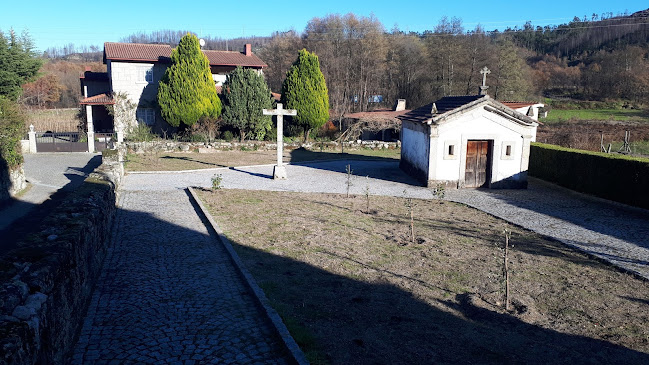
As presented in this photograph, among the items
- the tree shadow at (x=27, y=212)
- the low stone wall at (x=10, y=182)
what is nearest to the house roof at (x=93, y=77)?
the tree shadow at (x=27, y=212)

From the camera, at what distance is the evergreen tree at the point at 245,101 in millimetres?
31406

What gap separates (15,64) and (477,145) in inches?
1095

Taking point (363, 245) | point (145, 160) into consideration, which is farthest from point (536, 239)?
point (145, 160)

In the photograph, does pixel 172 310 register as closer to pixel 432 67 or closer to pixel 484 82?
pixel 484 82

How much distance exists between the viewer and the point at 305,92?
110 ft

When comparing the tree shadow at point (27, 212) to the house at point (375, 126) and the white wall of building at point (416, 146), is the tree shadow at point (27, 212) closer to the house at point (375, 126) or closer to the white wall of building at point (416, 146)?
the white wall of building at point (416, 146)

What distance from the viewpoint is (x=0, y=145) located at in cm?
1720

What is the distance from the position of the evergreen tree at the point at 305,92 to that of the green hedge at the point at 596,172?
17.0m

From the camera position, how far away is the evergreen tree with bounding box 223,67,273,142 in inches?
1236

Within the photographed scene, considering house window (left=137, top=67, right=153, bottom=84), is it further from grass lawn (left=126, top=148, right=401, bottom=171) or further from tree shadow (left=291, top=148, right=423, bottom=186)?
tree shadow (left=291, top=148, right=423, bottom=186)

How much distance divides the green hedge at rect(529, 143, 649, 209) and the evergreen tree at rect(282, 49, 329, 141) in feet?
55.6

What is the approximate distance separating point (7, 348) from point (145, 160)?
2262 centimetres

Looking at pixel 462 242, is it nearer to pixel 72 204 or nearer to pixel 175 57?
pixel 72 204

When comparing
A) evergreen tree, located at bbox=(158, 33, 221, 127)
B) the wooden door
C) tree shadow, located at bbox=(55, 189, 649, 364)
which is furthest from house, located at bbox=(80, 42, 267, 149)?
tree shadow, located at bbox=(55, 189, 649, 364)
